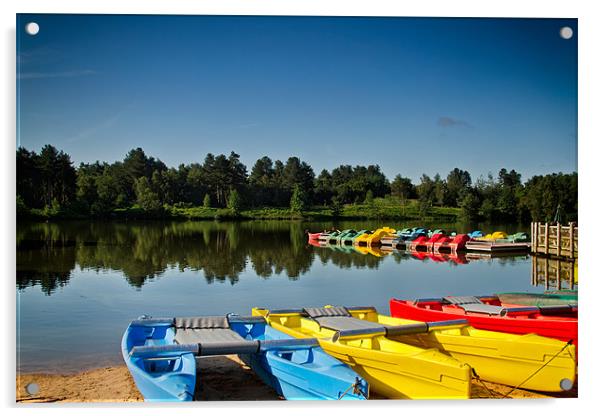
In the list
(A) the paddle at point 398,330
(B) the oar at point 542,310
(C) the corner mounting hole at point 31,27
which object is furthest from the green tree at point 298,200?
(C) the corner mounting hole at point 31,27

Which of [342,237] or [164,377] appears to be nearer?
[164,377]

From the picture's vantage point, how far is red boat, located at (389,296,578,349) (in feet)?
22.1

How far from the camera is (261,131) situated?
327 inches

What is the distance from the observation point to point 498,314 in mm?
7211

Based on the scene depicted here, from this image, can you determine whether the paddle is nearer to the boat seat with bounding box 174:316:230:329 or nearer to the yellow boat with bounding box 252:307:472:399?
the yellow boat with bounding box 252:307:472:399

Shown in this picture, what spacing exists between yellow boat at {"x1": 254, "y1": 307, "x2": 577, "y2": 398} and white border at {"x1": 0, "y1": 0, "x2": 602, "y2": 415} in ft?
0.90

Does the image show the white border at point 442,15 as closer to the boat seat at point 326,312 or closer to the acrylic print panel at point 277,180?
the acrylic print panel at point 277,180

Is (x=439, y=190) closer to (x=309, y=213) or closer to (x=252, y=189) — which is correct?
(x=309, y=213)

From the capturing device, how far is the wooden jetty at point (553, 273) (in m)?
11.7

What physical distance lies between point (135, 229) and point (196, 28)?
16.5ft

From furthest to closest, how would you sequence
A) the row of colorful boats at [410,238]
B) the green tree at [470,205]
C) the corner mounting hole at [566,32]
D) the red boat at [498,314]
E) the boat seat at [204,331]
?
the row of colorful boats at [410,238] → the green tree at [470,205] → the red boat at [498,314] → the corner mounting hole at [566,32] → the boat seat at [204,331]

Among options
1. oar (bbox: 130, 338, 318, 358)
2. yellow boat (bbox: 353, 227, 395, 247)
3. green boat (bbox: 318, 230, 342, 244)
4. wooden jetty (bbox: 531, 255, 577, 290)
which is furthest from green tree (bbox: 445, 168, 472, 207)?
yellow boat (bbox: 353, 227, 395, 247)

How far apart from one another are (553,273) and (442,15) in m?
9.07

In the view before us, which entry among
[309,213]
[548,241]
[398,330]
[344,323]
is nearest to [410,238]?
[548,241]
